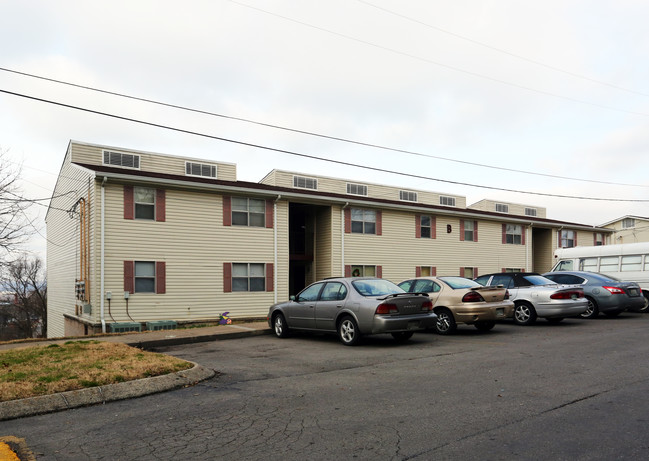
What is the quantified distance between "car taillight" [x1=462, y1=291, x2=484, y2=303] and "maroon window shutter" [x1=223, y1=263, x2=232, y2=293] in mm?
10512

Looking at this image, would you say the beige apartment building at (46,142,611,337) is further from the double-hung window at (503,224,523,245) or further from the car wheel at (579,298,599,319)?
the car wheel at (579,298,599,319)

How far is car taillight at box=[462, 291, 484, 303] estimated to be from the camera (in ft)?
40.9

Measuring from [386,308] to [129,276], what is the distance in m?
11.0

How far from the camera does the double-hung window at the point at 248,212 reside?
20.6 meters

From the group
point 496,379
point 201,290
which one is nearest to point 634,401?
point 496,379

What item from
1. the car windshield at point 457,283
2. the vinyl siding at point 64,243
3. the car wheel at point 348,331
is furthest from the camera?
the vinyl siding at point 64,243

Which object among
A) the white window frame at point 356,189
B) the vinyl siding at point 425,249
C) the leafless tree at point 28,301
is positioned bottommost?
the leafless tree at point 28,301

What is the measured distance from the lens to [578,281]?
16.5m

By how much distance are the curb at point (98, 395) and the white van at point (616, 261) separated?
16.8 m

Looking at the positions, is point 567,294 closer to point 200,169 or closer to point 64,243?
point 200,169

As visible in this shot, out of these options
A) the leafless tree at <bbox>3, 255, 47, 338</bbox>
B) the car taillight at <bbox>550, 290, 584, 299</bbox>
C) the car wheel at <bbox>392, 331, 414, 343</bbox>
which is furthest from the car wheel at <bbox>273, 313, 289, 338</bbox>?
the leafless tree at <bbox>3, 255, 47, 338</bbox>

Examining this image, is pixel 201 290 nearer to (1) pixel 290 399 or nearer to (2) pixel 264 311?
(2) pixel 264 311

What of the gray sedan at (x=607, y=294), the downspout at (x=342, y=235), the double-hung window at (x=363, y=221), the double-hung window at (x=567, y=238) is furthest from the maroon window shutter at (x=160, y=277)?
the double-hung window at (x=567, y=238)

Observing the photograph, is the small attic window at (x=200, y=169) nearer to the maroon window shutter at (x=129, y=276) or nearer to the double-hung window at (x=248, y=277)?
the double-hung window at (x=248, y=277)
